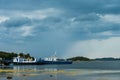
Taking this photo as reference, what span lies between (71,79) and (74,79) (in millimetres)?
645

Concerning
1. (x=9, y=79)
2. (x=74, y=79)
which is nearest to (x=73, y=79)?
(x=74, y=79)

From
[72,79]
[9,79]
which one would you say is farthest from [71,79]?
[9,79]

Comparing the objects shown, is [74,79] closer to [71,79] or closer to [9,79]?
[71,79]

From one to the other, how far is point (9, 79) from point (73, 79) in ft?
46.2

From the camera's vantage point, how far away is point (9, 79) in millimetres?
74125

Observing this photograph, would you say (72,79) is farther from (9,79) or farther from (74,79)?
(9,79)

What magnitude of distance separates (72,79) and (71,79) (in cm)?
22

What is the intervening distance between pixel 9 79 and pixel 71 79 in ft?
44.8

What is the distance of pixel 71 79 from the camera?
72562mm

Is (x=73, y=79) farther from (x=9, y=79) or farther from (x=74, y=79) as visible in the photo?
(x=9, y=79)

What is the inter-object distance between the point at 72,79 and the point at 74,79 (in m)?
0.44

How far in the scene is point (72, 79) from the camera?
238ft

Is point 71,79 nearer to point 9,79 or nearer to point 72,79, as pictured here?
point 72,79

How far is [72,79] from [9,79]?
45.5 feet
